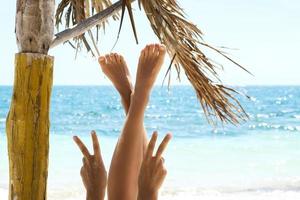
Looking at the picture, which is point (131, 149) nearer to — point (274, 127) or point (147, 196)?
point (147, 196)

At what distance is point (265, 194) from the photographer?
4.83 m

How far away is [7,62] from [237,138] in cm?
1195

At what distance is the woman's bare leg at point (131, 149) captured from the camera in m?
1.63

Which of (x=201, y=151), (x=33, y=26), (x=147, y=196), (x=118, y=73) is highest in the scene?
(x=33, y=26)

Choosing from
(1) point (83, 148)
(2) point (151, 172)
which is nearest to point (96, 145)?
(1) point (83, 148)

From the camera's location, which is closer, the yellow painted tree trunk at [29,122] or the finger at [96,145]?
the finger at [96,145]

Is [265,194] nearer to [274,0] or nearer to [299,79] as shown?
[274,0]

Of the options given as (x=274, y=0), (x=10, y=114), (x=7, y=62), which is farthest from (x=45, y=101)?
(x=274, y=0)

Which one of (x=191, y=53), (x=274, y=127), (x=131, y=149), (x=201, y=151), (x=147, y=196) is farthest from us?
(x=274, y=127)

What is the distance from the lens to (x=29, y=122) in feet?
6.11

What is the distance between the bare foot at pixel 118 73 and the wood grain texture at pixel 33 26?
0.57ft

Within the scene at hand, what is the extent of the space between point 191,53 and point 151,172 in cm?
58

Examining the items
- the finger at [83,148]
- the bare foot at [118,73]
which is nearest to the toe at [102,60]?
the bare foot at [118,73]

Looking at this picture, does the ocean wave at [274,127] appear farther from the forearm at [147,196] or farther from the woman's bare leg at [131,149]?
the forearm at [147,196]
